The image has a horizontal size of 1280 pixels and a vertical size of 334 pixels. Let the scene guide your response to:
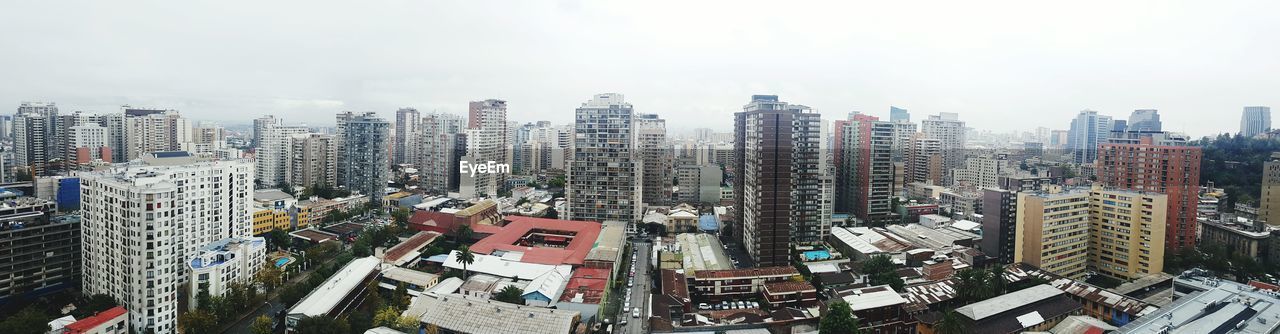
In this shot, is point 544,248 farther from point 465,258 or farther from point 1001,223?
point 1001,223

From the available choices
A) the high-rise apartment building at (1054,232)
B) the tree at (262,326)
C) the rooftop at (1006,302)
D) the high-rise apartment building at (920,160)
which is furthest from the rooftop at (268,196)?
the high-rise apartment building at (920,160)

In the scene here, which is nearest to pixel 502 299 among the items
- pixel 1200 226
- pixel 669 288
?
pixel 669 288

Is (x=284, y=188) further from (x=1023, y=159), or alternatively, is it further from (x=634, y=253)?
(x=1023, y=159)

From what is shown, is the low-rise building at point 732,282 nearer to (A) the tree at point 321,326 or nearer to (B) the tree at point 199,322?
(A) the tree at point 321,326

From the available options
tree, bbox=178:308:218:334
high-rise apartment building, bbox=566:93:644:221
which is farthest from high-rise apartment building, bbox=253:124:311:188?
tree, bbox=178:308:218:334

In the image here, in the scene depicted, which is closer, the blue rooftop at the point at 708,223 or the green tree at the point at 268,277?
the green tree at the point at 268,277

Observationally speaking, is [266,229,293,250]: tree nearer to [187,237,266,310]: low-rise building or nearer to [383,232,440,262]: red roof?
[383,232,440,262]: red roof

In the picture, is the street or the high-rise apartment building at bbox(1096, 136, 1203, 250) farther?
the high-rise apartment building at bbox(1096, 136, 1203, 250)
